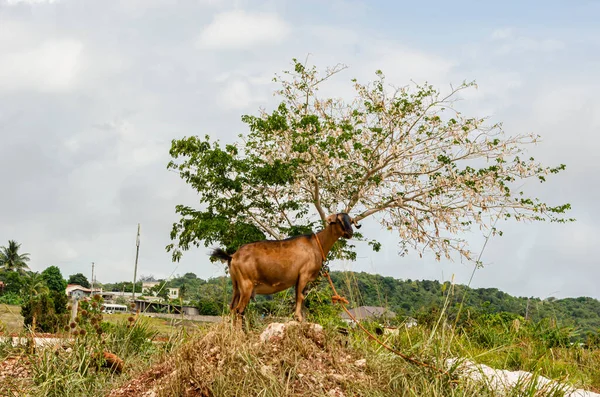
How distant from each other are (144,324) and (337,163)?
44.7 ft

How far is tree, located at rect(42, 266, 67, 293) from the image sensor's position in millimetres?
73000

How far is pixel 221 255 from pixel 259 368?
229cm

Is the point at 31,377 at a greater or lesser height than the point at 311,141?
lesser

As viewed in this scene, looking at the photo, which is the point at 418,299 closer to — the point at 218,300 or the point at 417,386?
the point at 218,300

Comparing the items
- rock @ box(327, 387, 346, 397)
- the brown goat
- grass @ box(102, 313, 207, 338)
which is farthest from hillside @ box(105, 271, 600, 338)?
rock @ box(327, 387, 346, 397)

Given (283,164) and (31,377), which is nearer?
(31,377)

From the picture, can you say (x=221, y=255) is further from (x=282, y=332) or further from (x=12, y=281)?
(x=12, y=281)

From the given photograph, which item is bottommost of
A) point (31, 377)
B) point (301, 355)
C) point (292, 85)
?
point (31, 377)

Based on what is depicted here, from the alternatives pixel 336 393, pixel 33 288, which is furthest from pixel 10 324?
pixel 336 393

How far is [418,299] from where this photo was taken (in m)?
13.3

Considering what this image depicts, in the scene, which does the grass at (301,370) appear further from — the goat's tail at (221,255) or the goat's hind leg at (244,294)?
the goat's tail at (221,255)

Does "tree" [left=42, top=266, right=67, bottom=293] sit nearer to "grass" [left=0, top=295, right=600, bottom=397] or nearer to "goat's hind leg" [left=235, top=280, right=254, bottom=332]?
"grass" [left=0, top=295, right=600, bottom=397]

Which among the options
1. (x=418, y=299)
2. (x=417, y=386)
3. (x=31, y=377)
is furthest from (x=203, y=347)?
(x=418, y=299)

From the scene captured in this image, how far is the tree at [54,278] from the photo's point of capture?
7300 cm
